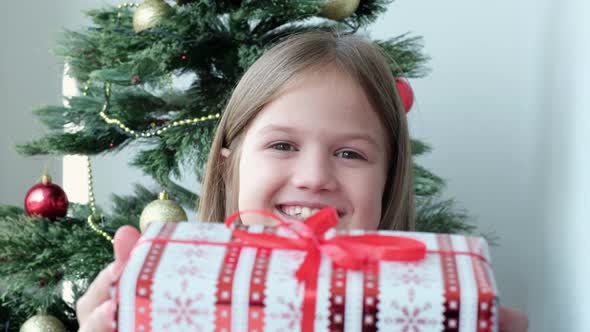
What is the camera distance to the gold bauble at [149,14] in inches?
49.2

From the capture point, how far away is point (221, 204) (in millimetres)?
1127

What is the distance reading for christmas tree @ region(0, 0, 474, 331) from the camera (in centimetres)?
126

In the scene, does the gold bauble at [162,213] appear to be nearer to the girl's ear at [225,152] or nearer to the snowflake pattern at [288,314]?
the girl's ear at [225,152]

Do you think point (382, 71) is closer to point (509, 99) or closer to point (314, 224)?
point (314, 224)

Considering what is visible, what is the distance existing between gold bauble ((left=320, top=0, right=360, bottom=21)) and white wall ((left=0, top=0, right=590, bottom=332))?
63 cm

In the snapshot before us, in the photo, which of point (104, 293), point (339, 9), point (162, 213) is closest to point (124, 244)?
point (104, 293)

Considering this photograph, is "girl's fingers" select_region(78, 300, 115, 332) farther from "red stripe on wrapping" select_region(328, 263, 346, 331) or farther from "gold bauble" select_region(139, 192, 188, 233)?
"gold bauble" select_region(139, 192, 188, 233)

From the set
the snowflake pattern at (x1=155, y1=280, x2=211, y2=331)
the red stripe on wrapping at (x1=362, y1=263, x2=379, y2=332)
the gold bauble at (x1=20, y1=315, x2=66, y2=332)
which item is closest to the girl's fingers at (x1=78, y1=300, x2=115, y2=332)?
the snowflake pattern at (x1=155, y1=280, x2=211, y2=331)

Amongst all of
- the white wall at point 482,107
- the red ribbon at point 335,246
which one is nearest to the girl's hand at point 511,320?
the red ribbon at point 335,246

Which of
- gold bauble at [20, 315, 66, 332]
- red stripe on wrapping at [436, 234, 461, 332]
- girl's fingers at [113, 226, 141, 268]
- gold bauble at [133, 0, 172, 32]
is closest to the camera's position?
red stripe on wrapping at [436, 234, 461, 332]

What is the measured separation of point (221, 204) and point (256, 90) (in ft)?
0.66

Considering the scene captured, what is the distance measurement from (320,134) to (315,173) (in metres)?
0.05

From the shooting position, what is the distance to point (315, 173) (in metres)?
0.88

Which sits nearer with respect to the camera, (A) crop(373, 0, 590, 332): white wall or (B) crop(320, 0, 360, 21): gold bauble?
(B) crop(320, 0, 360, 21): gold bauble
